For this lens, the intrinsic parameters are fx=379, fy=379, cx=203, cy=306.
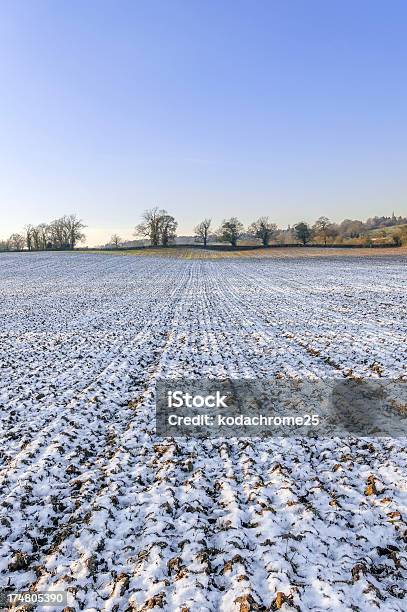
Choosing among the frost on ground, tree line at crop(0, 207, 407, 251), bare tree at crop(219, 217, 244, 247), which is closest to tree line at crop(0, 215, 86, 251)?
tree line at crop(0, 207, 407, 251)

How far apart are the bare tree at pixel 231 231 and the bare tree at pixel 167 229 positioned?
14.9m

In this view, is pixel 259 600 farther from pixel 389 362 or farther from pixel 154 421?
pixel 389 362

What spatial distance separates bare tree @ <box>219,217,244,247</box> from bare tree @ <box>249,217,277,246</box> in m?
4.71

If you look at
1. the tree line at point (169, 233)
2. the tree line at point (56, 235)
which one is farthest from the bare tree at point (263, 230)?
the tree line at point (56, 235)

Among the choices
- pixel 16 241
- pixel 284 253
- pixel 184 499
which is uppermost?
pixel 16 241

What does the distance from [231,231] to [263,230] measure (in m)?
9.92

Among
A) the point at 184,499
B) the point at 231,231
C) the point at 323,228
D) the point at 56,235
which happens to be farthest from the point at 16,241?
the point at 184,499

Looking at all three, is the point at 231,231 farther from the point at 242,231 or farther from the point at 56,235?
the point at 56,235

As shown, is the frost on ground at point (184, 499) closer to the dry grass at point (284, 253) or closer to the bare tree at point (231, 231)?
the dry grass at point (284, 253)

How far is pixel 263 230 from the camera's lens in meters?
118

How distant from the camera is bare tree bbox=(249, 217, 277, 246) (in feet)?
386

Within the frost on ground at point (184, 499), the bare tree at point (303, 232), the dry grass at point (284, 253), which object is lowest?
the frost on ground at point (184, 499)

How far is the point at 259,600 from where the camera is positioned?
4.06 meters

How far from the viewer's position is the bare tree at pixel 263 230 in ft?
386
